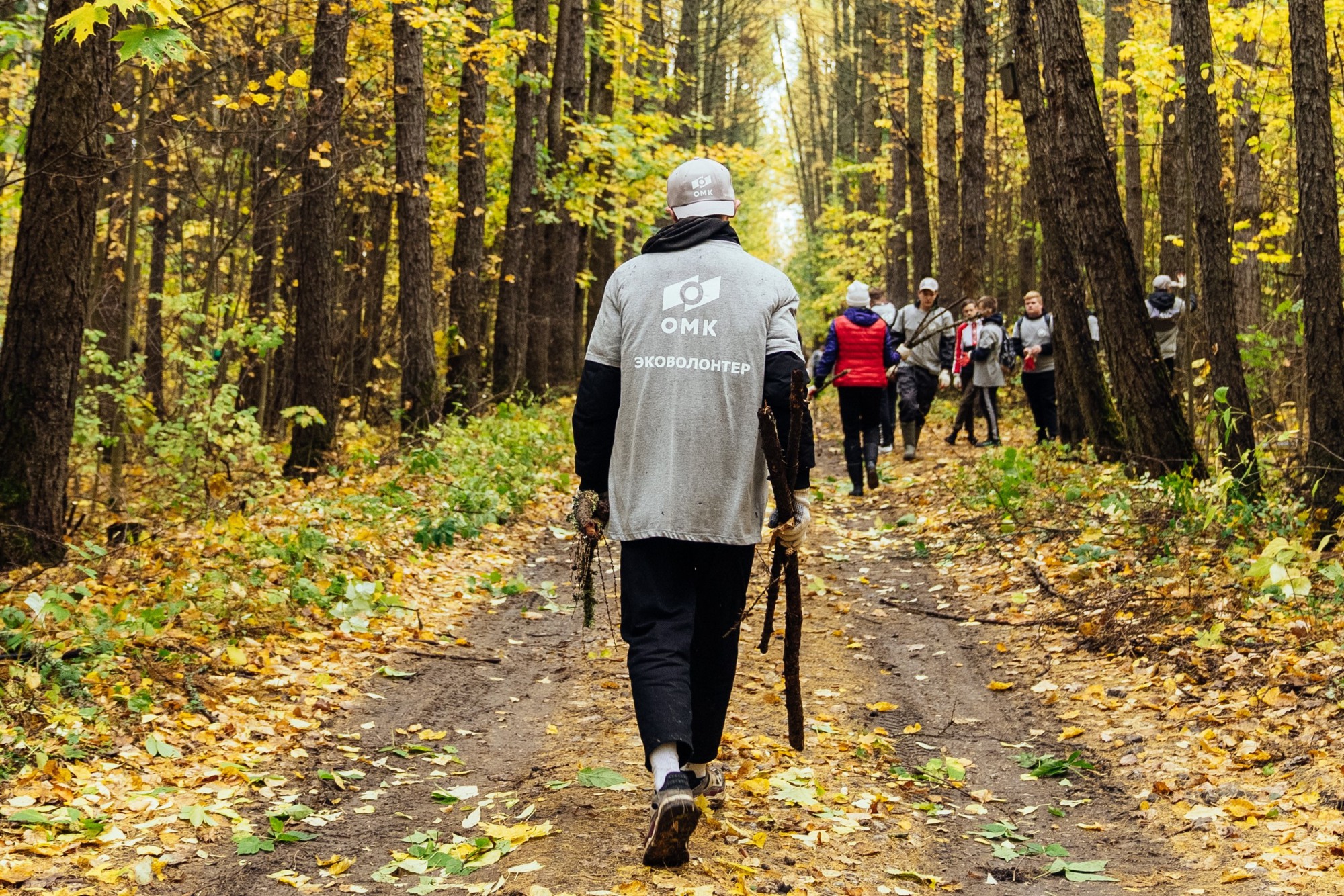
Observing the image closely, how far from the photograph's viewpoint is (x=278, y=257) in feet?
61.7

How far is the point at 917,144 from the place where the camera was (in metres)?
21.2

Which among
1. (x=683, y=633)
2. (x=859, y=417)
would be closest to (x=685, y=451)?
(x=683, y=633)

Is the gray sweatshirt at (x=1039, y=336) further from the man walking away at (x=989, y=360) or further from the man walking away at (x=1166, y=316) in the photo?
the man walking away at (x=1166, y=316)

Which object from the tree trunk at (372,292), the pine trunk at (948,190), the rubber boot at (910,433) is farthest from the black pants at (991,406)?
the tree trunk at (372,292)

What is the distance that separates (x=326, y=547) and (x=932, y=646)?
14.7 feet

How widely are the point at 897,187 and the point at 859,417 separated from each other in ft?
49.3

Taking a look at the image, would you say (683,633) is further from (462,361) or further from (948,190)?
(948,190)

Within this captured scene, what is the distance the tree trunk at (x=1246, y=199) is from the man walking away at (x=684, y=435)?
11.8m

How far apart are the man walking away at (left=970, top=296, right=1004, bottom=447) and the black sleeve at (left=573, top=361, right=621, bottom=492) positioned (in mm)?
12061

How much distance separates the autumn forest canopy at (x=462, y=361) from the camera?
612 centimetres

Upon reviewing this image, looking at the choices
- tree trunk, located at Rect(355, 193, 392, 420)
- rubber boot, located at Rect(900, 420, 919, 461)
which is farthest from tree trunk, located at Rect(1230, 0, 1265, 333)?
tree trunk, located at Rect(355, 193, 392, 420)

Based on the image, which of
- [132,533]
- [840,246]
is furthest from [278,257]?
[840,246]

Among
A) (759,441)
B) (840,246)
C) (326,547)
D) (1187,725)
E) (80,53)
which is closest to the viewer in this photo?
(759,441)

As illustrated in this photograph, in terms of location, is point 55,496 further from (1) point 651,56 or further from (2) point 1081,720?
(1) point 651,56
